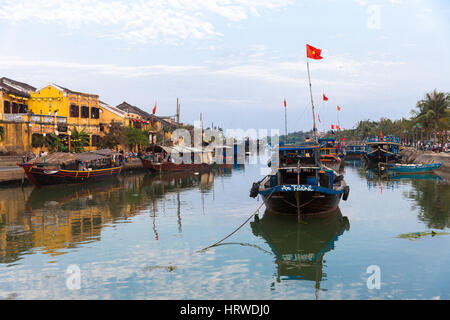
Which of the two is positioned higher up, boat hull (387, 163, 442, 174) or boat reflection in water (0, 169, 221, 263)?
boat hull (387, 163, 442, 174)

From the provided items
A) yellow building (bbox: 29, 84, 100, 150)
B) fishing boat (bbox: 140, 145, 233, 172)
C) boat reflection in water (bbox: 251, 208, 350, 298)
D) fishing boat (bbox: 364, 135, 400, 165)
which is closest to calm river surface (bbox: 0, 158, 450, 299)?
boat reflection in water (bbox: 251, 208, 350, 298)

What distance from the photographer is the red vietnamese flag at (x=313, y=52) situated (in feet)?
92.7

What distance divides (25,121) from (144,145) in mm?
24465

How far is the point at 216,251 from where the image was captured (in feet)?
50.7

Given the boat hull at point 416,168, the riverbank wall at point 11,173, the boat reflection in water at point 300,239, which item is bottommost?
the boat reflection in water at point 300,239

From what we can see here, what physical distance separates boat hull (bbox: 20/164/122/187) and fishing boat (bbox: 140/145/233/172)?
11.5 meters

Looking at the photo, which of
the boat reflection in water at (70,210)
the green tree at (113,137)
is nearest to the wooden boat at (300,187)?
the boat reflection in water at (70,210)

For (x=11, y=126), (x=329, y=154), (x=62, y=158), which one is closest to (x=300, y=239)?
(x=62, y=158)

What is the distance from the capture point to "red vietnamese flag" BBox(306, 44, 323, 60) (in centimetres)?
2827

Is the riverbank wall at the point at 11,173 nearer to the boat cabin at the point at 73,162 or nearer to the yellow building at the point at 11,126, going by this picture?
the boat cabin at the point at 73,162

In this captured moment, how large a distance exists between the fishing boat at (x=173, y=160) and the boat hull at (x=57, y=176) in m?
11.5

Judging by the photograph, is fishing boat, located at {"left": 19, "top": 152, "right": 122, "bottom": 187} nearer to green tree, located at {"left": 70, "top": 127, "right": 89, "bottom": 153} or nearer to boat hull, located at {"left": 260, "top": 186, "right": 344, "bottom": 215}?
green tree, located at {"left": 70, "top": 127, "right": 89, "bottom": 153}

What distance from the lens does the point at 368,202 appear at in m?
27.6
